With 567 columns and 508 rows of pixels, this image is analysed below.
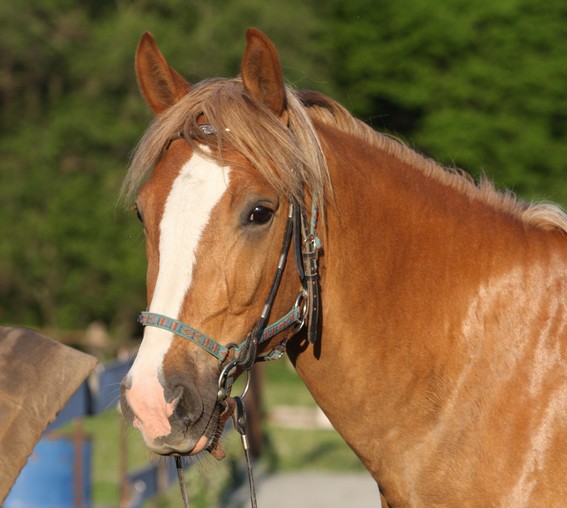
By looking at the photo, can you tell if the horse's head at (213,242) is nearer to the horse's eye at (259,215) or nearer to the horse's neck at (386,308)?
the horse's eye at (259,215)

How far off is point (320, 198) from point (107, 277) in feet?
73.3

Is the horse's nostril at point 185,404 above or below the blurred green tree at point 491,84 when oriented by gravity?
above

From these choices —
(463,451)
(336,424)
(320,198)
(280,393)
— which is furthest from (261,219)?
(280,393)

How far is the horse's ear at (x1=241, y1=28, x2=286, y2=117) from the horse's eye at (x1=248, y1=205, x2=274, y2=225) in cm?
36

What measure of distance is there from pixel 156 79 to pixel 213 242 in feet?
2.73

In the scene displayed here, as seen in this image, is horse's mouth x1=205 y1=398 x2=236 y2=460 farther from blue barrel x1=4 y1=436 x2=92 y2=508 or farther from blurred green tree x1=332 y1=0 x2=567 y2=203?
blurred green tree x1=332 y1=0 x2=567 y2=203

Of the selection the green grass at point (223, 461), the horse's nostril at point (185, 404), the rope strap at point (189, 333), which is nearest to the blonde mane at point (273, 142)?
the rope strap at point (189, 333)

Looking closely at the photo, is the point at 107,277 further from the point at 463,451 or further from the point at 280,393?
the point at 463,451

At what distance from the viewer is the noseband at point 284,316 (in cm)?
265

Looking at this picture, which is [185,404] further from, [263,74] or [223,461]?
[223,461]

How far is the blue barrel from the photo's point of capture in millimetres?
6301

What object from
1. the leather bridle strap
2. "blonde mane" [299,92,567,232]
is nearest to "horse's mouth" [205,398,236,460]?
the leather bridle strap

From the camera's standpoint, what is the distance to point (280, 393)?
61.3 ft

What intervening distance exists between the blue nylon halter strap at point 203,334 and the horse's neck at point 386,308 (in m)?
0.19
